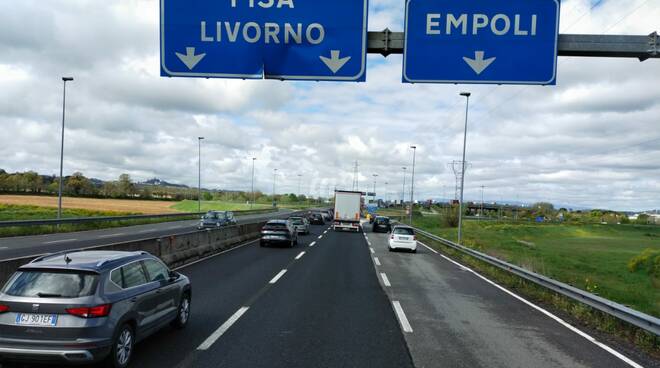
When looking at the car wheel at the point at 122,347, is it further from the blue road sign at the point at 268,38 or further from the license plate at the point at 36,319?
the blue road sign at the point at 268,38

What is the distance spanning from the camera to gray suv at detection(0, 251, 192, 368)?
5289 mm

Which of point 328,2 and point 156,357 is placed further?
point 328,2

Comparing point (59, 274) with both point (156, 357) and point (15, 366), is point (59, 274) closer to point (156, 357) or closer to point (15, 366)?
point (15, 366)

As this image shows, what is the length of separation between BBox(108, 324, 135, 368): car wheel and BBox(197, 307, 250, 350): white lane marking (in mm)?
1053

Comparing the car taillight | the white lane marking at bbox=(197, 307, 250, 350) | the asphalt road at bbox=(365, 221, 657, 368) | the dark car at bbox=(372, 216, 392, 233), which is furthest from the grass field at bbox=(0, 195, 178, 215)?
the car taillight

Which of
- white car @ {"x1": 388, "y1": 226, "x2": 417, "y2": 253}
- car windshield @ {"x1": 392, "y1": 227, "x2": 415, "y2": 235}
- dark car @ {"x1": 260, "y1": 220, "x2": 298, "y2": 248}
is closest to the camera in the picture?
white car @ {"x1": 388, "y1": 226, "x2": 417, "y2": 253}

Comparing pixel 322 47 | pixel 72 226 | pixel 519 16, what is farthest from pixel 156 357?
pixel 72 226

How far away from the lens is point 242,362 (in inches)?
244

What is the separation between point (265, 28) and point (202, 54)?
1.16 m

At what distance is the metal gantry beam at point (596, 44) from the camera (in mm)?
7297

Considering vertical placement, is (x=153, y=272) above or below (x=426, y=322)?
above

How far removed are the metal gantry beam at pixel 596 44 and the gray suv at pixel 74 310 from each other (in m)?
5.19

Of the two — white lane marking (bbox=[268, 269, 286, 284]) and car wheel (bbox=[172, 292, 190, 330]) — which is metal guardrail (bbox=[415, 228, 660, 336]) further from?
car wheel (bbox=[172, 292, 190, 330])

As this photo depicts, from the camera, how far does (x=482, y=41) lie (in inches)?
305
